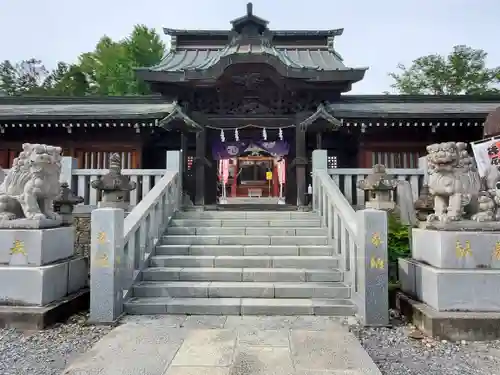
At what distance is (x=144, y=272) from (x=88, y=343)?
5.35ft

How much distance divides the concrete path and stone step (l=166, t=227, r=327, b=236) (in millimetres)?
2379

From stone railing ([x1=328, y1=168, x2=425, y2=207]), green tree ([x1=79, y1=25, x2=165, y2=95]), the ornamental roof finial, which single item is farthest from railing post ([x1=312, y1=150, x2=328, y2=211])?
green tree ([x1=79, y1=25, x2=165, y2=95])

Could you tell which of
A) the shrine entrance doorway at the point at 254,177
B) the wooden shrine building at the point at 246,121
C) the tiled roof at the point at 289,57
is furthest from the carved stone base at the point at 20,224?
the shrine entrance doorway at the point at 254,177

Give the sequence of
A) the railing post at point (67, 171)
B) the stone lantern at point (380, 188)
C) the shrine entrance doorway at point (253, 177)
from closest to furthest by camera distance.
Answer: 1. the stone lantern at point (380, 188)
2. the railing post at point (67, 171)
3. the shrine entrance doorway at point (253, 177)

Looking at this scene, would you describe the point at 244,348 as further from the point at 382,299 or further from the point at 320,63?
the point at 320,63

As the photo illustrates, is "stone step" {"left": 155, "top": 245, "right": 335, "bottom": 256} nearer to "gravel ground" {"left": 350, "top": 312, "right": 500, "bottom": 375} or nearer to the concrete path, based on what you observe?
the concrete path

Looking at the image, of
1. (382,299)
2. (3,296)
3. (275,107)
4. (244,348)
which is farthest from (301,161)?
(3,296)

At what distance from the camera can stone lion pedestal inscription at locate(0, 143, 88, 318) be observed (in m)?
4.12

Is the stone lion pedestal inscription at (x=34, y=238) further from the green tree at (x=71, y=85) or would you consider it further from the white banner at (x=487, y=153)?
the green tree at (x=71, y=85)

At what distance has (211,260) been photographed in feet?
18.0

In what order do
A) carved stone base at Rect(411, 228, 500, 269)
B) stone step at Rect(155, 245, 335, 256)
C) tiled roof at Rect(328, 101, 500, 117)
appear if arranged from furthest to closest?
1. tiled roof at Rect(328, 101, 500, 117)
2. stone step at Rect(155, 245, 335, 256)
3. carved stone base at Rect(411, 228, 500, 269)

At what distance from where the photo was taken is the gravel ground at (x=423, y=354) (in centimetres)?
304

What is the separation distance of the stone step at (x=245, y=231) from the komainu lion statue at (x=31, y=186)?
8.14 ft

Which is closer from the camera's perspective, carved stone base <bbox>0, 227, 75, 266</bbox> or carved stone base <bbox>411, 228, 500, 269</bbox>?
carved stone base <bbox>411, 228, 500, 269</bbox>
